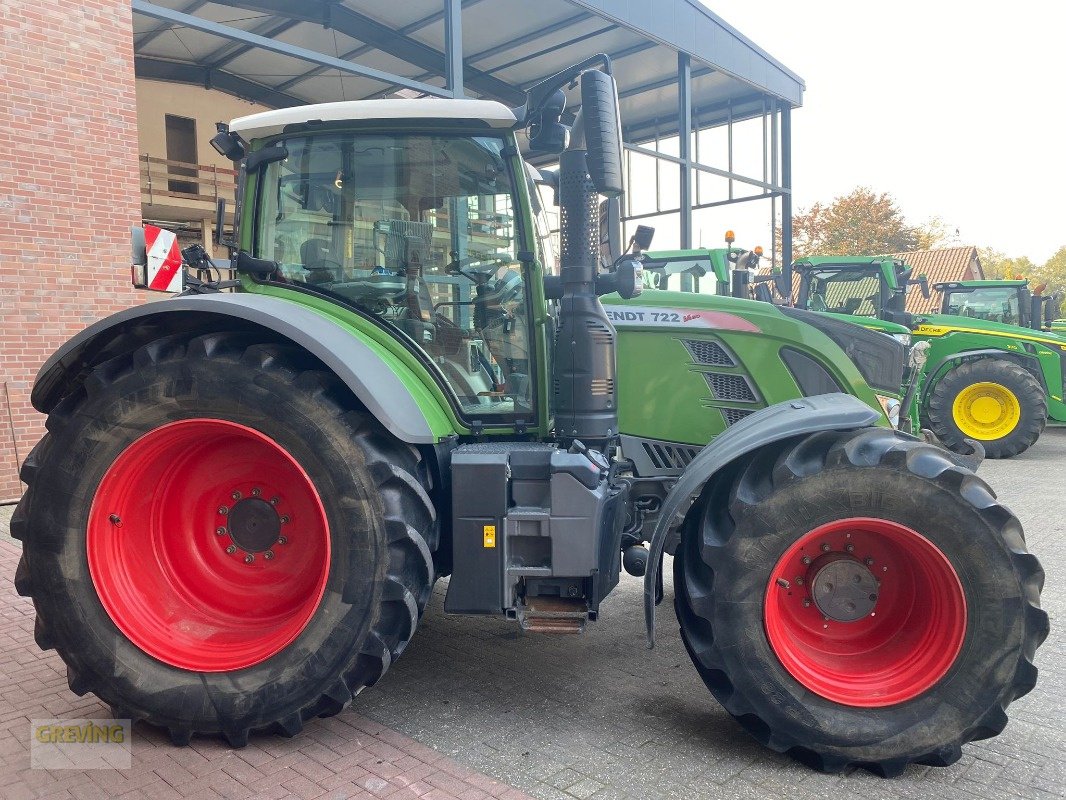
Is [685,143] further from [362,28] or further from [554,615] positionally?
[554,615]

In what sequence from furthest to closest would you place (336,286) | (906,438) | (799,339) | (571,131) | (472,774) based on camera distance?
(799,339)
(336,286)
(571,131)
(906,438)
(472,774)

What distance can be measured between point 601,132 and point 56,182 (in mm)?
6153

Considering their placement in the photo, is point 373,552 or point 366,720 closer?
point 373,552

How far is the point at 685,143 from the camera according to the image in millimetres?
13578

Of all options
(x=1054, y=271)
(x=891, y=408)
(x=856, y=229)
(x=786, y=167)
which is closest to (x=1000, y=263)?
(x=1054, y=271)

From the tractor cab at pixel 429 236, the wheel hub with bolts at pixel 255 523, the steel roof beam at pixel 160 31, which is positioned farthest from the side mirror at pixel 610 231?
the steel roof beam at pixel 160 31

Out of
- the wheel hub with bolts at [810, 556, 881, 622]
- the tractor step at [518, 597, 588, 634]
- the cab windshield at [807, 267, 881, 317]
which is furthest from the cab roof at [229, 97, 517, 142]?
the cab windshield at [807, 267, 881, 317]

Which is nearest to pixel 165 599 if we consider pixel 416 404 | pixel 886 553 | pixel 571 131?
pixel 416 404

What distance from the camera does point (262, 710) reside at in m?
2.86

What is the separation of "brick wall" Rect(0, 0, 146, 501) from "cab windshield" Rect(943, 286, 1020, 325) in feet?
41.2

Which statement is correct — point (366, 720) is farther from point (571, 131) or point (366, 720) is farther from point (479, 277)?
point (571, 131)

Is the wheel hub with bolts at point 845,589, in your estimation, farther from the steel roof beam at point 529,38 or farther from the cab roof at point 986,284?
the cab roof at point 986,284

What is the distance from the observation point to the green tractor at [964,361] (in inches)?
402

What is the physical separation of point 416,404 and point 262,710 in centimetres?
122
